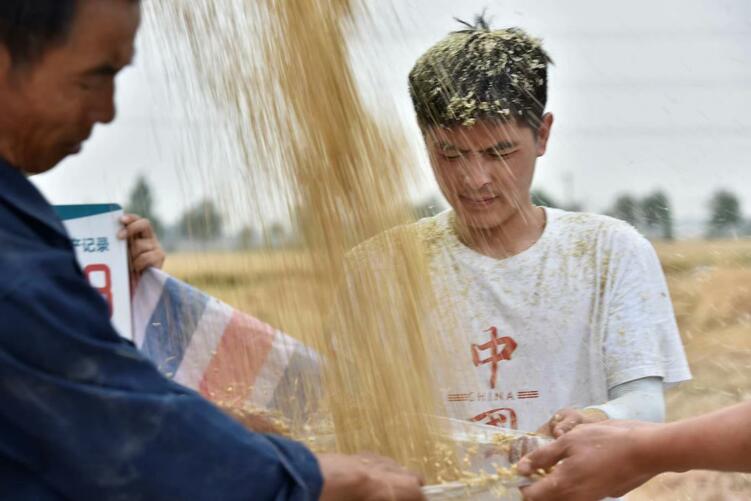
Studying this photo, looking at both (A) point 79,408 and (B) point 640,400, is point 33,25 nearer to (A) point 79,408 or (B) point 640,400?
(A) point 79,408

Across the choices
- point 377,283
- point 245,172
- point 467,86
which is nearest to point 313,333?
point 377,283

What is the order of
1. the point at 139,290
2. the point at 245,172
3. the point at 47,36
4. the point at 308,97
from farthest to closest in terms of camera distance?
the point at 139,290, the point at 245,172, the point at 308,97, the point at 47,36

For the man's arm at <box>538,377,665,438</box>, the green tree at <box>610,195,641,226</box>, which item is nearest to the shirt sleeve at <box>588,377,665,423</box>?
the man's arm at <box>538,377,665,438</box>

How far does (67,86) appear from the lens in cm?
116

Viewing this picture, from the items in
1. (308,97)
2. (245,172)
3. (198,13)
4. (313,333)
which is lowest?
(313,333)

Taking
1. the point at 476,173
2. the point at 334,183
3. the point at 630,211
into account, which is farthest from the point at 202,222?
the point at 630,211

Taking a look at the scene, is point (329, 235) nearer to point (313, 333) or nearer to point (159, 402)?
point (313, 333)

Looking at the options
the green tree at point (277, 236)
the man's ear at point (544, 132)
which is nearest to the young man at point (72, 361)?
the green tree at point (277, 236)

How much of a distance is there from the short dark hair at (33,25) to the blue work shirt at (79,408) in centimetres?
14

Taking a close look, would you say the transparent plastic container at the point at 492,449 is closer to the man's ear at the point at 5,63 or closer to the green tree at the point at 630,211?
the green tree at the point at 630,211

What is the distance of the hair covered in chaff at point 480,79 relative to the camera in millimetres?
1938

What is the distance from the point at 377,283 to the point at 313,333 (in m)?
0.14

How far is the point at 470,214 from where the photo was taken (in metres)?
2.03

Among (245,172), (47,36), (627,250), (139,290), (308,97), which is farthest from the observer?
(139,290)
